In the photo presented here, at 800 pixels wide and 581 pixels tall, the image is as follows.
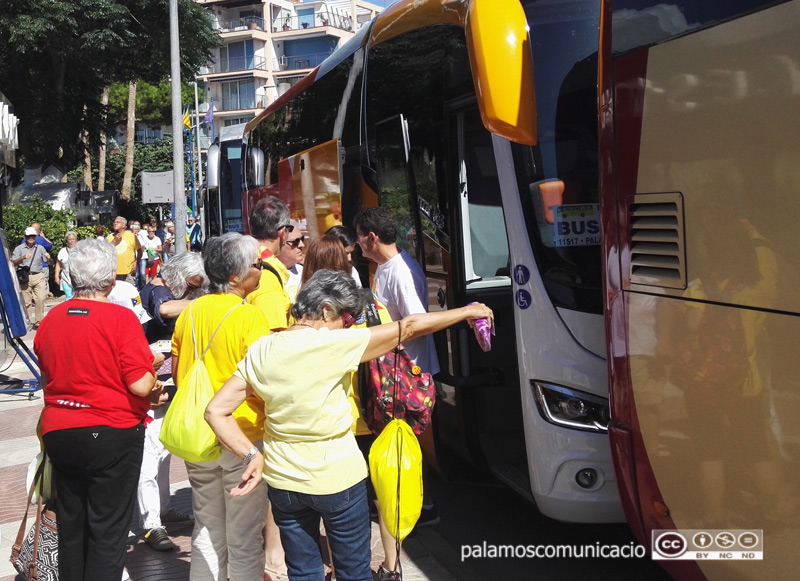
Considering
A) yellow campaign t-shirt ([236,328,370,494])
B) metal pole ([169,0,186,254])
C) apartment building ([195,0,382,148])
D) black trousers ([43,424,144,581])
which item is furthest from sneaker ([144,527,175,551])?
apartment building ([195,0,382,148])

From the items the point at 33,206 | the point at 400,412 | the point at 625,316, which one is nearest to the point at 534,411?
the point at 400,412

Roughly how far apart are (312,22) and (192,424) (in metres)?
89.2

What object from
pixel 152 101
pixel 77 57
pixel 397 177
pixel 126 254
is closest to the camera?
pixel 397 177

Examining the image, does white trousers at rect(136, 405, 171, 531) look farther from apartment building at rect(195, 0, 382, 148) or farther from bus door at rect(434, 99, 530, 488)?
apartment building at rect(195, 0, 382, 148)

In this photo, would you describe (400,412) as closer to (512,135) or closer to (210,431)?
(210,431)

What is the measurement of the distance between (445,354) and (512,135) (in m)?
1.99

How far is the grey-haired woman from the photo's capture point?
3.45 meters

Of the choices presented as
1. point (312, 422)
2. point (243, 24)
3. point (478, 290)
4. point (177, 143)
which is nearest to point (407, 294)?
point (478, 290)

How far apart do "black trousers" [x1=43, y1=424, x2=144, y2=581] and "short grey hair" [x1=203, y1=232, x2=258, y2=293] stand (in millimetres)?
Result: 755

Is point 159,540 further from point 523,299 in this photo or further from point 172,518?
point 523,299

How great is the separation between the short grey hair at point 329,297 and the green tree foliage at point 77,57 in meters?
28.2

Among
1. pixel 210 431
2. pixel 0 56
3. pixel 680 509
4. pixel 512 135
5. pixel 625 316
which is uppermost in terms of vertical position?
pixel 0 56

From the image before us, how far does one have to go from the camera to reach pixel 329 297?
3.53 metres

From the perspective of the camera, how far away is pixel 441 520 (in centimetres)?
589
